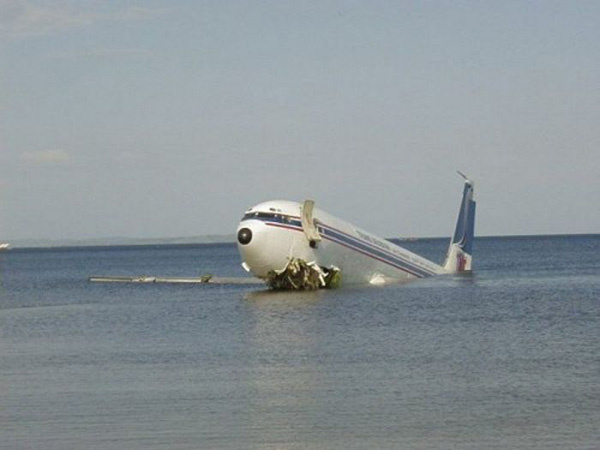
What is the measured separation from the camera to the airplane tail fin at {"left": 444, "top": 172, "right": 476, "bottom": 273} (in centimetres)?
11169

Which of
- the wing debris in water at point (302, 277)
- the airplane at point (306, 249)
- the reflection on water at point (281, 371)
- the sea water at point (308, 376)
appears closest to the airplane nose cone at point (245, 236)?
the airplane at point (306, 249)

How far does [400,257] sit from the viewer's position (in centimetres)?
9462

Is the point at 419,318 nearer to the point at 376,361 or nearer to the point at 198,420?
the point at 376,361

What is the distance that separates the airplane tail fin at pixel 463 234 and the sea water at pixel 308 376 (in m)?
42.5

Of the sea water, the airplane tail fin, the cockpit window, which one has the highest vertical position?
the airplane tail fin

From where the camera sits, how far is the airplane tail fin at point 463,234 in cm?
11169

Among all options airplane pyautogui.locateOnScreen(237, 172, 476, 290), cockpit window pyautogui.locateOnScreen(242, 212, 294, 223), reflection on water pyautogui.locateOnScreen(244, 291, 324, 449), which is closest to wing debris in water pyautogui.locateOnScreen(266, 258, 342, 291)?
airplane pyautogui.locateOnScreen(237, 172, 476, 290)

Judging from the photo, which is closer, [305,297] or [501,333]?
[501,333]

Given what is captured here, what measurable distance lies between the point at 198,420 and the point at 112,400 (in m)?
4.30

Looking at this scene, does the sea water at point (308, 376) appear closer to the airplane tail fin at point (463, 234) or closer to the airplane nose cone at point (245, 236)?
the airplane nose cone at point (245, 236)

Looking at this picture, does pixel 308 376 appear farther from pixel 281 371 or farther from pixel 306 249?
pixel 306 249

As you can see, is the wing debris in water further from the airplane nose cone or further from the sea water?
the sea water

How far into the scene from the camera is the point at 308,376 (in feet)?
113

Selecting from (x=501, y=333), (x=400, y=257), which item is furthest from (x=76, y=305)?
(x=501, y=333)
